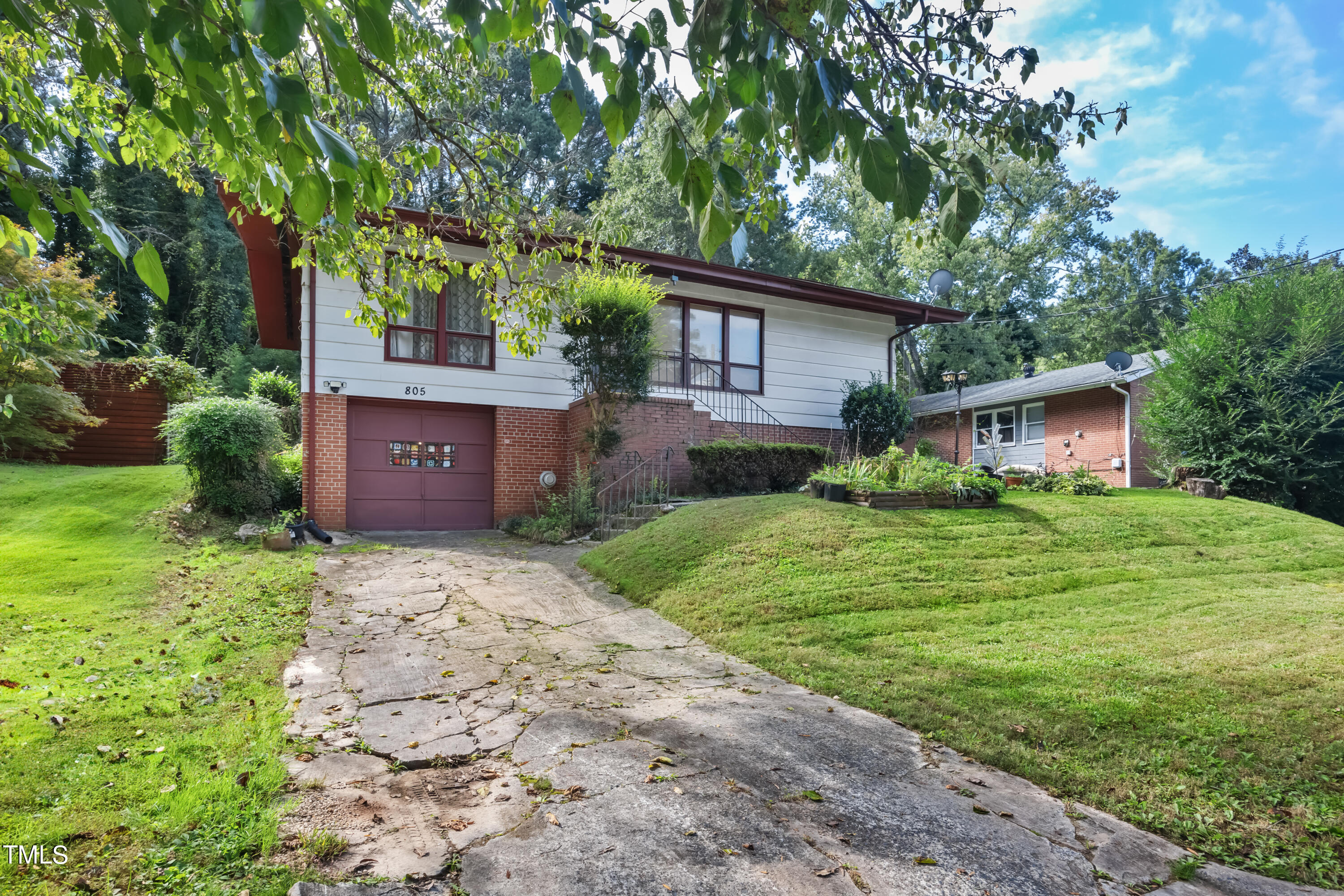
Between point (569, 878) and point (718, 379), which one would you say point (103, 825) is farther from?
point (718, 379)

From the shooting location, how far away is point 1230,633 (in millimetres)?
5086

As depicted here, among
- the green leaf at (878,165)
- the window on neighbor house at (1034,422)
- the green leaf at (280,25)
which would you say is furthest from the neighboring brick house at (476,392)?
the window on neighbor house at (1034,422)

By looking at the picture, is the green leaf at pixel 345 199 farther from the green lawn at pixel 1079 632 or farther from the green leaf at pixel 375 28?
the green lawn at pixel 1079 632

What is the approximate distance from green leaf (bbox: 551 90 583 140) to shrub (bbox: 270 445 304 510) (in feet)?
33.5

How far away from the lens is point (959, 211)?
5.28 feet

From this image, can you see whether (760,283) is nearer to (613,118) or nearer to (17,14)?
(613,118)

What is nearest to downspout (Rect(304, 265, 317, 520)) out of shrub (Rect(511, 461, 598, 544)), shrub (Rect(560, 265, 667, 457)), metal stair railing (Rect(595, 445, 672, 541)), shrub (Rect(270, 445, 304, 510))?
shrub (Rect(270, 445, 304, 510))

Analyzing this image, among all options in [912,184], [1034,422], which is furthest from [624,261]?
[1034,422]

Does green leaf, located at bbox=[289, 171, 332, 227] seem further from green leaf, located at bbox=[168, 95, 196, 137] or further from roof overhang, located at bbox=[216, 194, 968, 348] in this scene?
roof overhang, located at bbox=[216, 194, 968, 348]

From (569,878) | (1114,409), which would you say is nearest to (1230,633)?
(569,878)

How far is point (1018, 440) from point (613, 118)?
21898mm

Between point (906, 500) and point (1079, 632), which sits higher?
point (906, 500)

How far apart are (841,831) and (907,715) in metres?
1.42

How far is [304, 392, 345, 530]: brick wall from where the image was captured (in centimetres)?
1020
